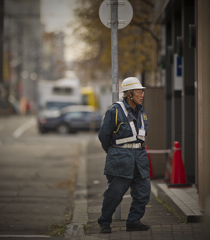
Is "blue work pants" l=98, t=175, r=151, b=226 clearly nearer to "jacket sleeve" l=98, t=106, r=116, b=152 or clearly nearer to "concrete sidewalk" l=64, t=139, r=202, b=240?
"concrete sidewalk" l=64, t=139, r=202, b=240

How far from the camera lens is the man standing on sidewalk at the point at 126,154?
227 inches

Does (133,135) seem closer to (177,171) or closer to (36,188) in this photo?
(177,171)

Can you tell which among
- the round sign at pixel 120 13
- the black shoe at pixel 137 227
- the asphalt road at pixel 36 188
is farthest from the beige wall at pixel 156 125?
the black shoe at pixel 137 227

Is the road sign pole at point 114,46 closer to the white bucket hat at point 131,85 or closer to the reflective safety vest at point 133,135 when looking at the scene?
the white bucket hat at point 131,85

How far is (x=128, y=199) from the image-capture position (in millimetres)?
8539

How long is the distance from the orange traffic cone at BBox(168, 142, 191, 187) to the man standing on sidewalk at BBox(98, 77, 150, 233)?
2442 millimetres

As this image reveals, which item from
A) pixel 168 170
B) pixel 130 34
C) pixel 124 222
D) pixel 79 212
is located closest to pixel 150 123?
→ pixel 168 170

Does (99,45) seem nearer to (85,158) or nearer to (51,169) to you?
(85,158)

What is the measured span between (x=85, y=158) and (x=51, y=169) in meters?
2.96

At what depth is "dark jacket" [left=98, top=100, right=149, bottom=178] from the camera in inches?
227

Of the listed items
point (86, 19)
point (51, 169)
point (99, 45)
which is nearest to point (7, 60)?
point (99, 45)

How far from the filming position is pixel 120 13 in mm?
6758

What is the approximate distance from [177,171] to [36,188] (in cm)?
369

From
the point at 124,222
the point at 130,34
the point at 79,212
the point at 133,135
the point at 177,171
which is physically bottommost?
the point at 79,212
